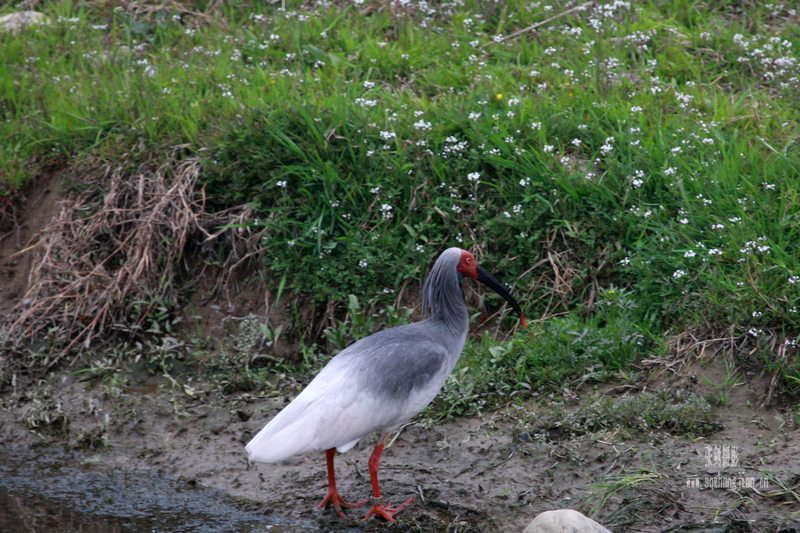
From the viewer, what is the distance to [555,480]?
5672mm

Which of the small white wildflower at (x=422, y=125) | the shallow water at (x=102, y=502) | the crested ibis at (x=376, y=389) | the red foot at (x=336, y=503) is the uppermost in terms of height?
the small white wildflower at (x=422, y=125)

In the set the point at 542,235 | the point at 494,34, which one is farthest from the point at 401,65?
the point at 542,235

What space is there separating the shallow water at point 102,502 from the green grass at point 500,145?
1472mm

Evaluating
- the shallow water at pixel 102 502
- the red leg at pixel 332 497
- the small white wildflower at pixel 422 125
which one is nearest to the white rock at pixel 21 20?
the small white wildflower at pixel 422 125

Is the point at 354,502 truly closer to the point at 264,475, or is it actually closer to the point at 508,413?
the point at 264,475

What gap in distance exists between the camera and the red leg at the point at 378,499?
5551 millimetres

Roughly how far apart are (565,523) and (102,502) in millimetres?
2651

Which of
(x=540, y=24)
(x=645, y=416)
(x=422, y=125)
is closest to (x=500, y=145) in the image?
(x=422, y=125)

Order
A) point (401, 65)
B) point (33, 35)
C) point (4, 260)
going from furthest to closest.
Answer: point (33, 35), point (401, 65), point (4, 260)

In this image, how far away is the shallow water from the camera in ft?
18.8

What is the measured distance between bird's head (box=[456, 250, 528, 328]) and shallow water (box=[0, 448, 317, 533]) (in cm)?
163

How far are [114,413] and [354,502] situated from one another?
1.81m

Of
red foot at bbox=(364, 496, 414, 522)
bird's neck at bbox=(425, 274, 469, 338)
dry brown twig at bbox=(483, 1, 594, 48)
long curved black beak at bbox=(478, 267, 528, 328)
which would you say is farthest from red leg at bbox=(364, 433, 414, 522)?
dry brown twig at bbox=(483, 1, 594, 48)

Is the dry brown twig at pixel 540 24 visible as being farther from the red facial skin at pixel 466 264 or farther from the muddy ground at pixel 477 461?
the muddy ground at pixel 477 461
